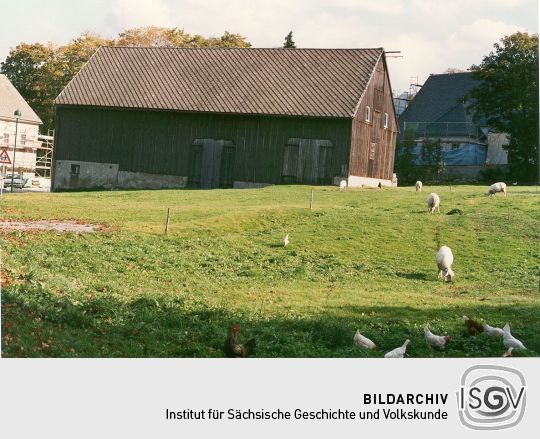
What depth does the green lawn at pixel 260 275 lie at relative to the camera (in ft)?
31.6

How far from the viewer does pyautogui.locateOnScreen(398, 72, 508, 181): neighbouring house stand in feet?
Answer: 44.4

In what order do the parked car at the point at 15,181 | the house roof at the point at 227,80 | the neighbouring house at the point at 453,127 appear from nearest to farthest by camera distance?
1. the parked car at the point at 15,181
2. the neighbouring house at the point at 453,127
3. the house roof at the point at 227,80

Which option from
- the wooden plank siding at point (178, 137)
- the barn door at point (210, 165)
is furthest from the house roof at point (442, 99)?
the wooden plank siding at point (178, 137)

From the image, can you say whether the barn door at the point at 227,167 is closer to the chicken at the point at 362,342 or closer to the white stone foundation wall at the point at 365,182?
the white stone foundation wall at the point at 365,182

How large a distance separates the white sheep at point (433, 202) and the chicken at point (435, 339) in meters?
8.53

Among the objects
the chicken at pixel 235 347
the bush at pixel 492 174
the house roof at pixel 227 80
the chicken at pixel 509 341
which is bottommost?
the chicken at pixel 235 347

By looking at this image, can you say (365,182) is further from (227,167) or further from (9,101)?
(9,101)

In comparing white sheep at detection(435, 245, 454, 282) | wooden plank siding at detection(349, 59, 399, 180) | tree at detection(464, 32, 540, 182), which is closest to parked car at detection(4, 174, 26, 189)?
white sheep at detection(435, 245, 454, 282)

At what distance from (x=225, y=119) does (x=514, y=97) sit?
11.7m

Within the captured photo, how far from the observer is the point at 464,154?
17078 millimetres

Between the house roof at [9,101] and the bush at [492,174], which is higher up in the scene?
the house roof at [9,101]

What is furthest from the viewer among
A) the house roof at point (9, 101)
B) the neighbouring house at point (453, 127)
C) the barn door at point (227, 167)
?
the barn door at point (227, 167)
